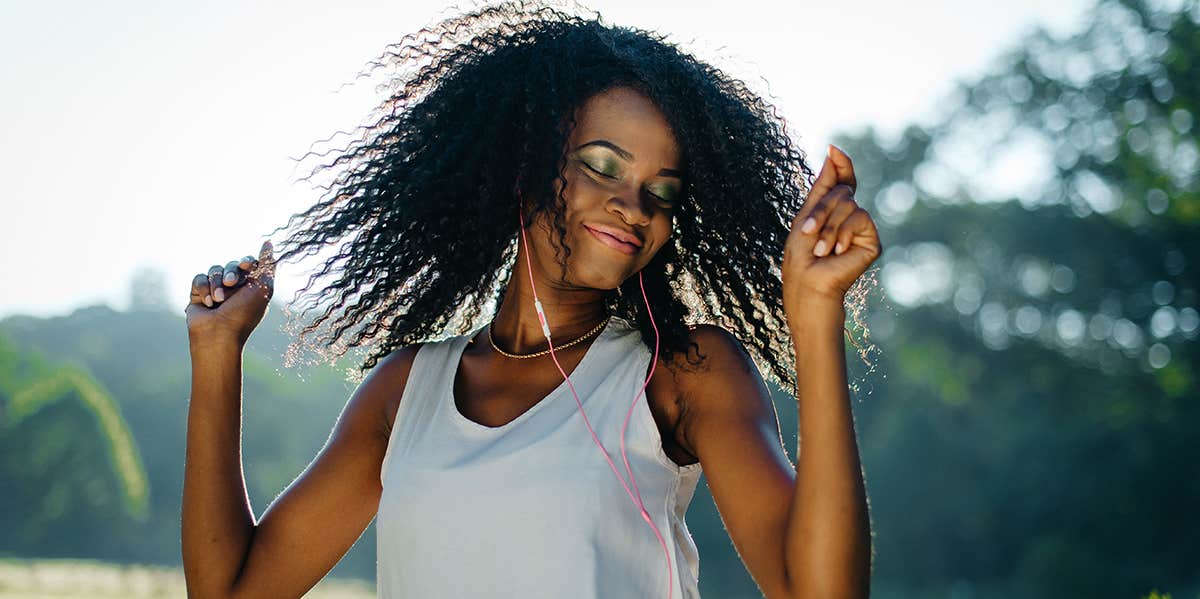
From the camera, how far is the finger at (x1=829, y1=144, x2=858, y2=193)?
7.38ft

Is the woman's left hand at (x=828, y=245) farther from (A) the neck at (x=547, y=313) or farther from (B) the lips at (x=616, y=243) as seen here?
(A) the neck at (x=547, y=313)

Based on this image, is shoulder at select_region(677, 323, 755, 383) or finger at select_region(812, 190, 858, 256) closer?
finger at select_region(812, 190, 858, 256)

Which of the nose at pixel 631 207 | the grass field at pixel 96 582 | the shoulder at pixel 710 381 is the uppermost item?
the nose at pixel 631 207

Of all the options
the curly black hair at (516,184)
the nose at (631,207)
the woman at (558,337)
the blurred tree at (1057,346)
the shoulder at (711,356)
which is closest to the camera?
the woman at (558,337)

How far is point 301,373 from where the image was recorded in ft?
11.1

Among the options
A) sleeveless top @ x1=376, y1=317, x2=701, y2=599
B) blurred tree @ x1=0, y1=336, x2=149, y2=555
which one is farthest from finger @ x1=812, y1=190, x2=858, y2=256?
blurred tree @ x1=0, y1=336, x2=149, y2=555

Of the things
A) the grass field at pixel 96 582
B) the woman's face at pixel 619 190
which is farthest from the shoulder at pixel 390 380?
the grass field at pixel 96 582

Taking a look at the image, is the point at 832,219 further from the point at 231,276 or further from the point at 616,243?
the point at 231,276

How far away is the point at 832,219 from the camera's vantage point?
7.30 feet

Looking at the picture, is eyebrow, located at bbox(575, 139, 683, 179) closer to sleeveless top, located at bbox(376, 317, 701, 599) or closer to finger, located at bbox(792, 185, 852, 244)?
sleeveless top, located at bbox(376, 317, 701, 599)

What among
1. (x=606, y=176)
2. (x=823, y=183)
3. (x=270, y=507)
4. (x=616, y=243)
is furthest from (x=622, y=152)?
(x=270, y=507)

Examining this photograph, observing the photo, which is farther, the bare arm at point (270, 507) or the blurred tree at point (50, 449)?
the blurred tree at point (50, 449)

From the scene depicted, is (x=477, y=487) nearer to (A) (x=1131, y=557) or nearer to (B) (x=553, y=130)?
(B) (x=553, y=130)

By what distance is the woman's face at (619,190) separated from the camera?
284cm
